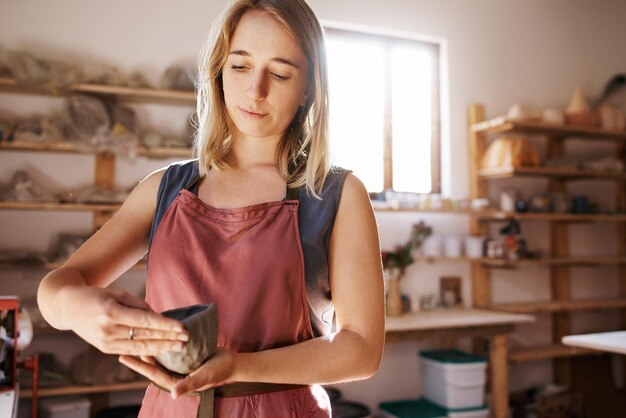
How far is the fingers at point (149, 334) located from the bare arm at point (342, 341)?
0.05 m

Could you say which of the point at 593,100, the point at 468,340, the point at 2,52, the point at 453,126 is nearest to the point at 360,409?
the point at 468,340

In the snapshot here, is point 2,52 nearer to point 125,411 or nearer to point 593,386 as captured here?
point 125,411

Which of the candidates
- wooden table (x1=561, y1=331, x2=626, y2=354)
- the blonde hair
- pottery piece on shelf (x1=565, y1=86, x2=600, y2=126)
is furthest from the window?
the blonde hair

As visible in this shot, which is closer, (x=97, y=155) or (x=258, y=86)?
(x=258, y=86)

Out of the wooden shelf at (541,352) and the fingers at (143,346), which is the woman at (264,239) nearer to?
the fingers at (143,346)

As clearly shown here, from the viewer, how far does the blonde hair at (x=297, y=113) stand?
953 mm

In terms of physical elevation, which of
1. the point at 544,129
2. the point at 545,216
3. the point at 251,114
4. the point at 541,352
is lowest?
the point at 541,352

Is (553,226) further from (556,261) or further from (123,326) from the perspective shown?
(123,326)

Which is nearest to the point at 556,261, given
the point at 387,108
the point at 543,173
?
the point at 543,173

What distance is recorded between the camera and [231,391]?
87cm

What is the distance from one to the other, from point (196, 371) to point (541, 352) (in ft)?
12.7

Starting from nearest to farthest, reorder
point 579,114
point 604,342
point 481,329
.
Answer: point 604,342 < point 481,329 < point 579,114

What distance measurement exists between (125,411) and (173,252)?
256 cm

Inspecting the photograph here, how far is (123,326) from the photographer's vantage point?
2.30 feet
